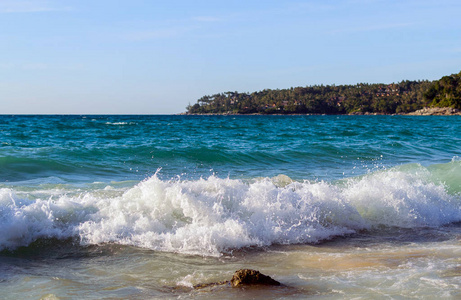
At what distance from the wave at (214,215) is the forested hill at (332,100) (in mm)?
117934

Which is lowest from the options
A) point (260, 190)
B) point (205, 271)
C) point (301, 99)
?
point (205, 271)

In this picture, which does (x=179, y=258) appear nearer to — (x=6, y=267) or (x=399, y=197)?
(x=6, y=267)

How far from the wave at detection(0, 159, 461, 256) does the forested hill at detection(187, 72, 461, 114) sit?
387 feet

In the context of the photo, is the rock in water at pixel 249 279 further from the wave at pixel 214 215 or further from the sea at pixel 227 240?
the wave at pixel 214 215

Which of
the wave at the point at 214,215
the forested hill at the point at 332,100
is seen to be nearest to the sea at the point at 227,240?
the wave at the point at 214,215

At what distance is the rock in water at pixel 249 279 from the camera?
4.37 m

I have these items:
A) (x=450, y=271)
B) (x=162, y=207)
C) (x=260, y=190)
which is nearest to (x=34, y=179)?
(x=162, y=207)

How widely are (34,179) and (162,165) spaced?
431 centimetres

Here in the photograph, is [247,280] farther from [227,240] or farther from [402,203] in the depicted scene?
[402,203]

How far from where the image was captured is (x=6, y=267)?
5094mm

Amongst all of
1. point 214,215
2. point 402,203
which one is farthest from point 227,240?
point 402,203

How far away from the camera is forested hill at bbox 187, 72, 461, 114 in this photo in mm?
136125

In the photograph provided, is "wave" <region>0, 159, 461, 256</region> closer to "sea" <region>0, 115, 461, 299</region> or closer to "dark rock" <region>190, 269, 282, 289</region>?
"sea" <region>0, 115, 461, 299</region>

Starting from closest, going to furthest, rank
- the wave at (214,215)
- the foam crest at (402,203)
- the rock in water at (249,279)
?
the rock in water at (249,279), the wave at (214,215), the foam crest at (402,203)
